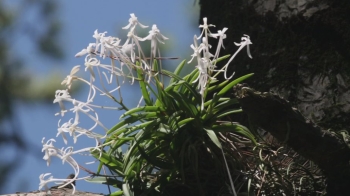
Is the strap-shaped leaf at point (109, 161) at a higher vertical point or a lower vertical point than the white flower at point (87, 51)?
lower

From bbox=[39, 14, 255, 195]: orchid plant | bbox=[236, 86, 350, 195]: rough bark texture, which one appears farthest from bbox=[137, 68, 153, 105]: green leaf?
bbox=[236, 86, 350, 195]: rough bark texture

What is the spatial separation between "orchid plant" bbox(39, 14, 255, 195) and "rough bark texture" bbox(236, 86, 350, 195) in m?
0.10

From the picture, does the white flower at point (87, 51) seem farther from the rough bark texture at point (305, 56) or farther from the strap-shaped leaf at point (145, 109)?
the rough bark texture at point (305, 56)

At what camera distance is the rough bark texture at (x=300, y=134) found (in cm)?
74

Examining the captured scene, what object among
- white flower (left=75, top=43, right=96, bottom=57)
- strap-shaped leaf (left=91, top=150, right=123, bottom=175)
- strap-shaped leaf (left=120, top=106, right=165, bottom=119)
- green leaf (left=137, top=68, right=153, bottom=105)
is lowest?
strap-shaped leaf (left=91, top=150, right=123, bottom=175)

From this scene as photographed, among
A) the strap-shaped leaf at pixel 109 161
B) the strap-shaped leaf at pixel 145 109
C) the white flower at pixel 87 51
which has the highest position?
the white flower at pixel 87 51

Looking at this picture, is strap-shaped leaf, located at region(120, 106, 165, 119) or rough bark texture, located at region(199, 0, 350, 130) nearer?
A: strap-shaped leaf, located at region(120, 106, 165, 119)

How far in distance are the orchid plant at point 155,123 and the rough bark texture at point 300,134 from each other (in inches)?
3.9

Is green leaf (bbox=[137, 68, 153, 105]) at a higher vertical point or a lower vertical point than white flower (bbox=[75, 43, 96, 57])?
lower

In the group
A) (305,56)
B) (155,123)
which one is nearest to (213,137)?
(155,123)

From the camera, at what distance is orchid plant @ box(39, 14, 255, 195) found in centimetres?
86

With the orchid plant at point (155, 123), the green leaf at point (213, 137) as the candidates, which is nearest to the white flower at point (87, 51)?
the orchid plant at point (155, 123)

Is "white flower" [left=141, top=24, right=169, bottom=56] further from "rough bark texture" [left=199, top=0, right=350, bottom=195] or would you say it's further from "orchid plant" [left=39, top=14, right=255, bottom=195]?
"rough bark texture" [left=199, top=0, right=350, bottom=195]

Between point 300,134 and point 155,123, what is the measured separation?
22 cm
